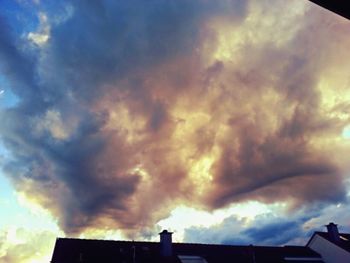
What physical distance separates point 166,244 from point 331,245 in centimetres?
2262

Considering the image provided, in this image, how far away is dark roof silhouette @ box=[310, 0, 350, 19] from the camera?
3121mm

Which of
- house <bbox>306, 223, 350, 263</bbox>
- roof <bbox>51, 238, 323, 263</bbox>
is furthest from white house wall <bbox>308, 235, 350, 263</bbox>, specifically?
roof <bbox>51, 238, 323, 263</bbox>

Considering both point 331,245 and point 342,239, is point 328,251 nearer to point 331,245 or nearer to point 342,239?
point 331,245

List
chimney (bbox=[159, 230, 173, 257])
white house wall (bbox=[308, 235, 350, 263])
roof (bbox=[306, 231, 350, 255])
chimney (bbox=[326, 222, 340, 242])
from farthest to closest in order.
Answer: chimney (bbox=[326, 222, 340, 242]) → roof (bbox=[306, 231, 350, 255]) → white house wall (bbox=[308, 235, 350, 263]) → chimney (bbox=[159, 230, 173, 257])

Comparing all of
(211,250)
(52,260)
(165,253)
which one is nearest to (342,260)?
(211,250)

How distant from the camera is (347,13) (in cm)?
327

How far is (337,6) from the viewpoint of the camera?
318 cm

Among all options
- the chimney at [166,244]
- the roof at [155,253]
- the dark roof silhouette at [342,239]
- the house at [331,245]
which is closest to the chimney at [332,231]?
the house at [331,245]

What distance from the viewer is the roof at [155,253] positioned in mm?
30156

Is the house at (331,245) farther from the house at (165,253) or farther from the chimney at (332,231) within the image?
the house at (165,253)

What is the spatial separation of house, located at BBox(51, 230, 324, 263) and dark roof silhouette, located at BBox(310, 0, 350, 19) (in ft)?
99.9

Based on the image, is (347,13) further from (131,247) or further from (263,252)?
(263,252)

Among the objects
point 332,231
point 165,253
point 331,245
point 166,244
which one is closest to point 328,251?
point 331,245

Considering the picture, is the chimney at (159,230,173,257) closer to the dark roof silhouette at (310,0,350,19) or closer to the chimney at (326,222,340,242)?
the chimney at (326,222,340,242)
